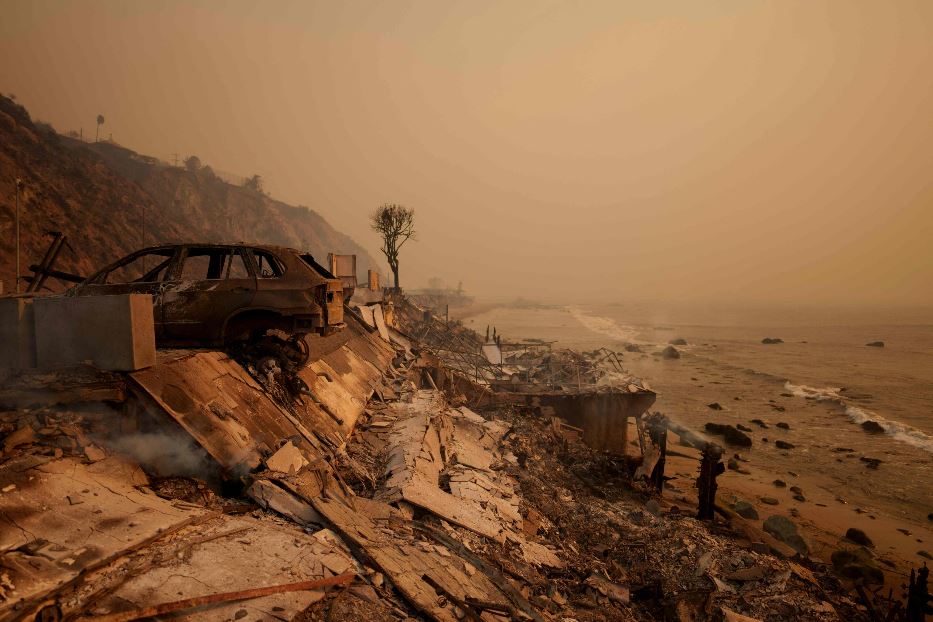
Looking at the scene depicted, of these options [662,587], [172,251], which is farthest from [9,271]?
[662,587]

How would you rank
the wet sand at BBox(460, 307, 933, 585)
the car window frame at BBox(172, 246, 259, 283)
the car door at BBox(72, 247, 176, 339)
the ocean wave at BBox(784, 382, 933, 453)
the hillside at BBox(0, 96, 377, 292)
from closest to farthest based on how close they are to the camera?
the car door at BBox(72, 247, 176, 339)
the car window frame at BBox(172, 246, 259, 283)
the wet sand at BBox(460, 307, 933, 585)
the ocean wave at BBox(784, 382, 933, 453)
the hillside at BBox(0, 96, 377, 292)

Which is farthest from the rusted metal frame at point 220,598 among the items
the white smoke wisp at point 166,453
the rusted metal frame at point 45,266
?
the rusted metal frame at point 45,266

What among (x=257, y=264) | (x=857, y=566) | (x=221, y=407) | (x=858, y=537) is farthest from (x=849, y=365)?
(x=221, y=407)

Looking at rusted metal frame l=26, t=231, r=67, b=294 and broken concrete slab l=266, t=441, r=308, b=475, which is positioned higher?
rusted metal frame l=26, t=231, r=67, b=294

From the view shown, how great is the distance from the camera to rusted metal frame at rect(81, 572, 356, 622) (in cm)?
250

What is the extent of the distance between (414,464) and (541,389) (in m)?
8.63

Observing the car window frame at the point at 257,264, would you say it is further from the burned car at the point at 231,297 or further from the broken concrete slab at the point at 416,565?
the broken concrete slab at the point at 416,565

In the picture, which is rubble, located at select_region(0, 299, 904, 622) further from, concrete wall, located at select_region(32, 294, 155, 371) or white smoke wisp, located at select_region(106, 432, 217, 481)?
concrete wall, located at select_region(32, 294, 155, 371)

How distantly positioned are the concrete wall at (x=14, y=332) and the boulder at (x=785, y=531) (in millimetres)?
14282

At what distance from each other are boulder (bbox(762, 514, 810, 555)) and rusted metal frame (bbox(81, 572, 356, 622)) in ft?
38.4

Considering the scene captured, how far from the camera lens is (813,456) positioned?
17.6m

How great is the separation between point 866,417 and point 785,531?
1782 cm

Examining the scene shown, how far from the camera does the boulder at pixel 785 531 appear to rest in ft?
34.7

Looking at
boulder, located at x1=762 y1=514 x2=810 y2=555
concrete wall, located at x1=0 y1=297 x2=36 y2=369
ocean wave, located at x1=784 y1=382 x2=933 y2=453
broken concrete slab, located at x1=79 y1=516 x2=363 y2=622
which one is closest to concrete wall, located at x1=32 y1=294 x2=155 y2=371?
concrete wall, located at x1=0 y1=297 x2=36 y2=369
